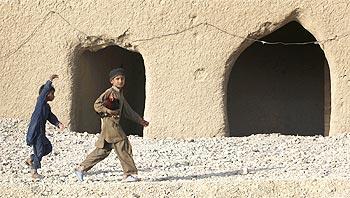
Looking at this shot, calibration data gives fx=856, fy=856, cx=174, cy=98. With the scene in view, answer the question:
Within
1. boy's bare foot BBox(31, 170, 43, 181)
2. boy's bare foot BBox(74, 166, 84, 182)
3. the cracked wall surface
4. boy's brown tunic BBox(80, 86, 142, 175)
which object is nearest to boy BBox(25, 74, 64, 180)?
boy's bare foot BBox(31, 170, 43, 181)

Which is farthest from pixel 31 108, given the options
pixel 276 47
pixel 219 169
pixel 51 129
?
pixel 276 47

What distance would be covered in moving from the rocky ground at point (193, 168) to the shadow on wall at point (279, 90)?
3.86 metres

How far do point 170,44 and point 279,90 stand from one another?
3.94 m

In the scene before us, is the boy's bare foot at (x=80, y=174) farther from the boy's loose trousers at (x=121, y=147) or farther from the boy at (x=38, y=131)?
the boy at (x=38, y=131)

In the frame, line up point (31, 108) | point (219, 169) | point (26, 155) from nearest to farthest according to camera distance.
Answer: point (219, 169), point (26, 155), point (31, 108)

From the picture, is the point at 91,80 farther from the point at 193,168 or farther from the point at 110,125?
the point at 110,125

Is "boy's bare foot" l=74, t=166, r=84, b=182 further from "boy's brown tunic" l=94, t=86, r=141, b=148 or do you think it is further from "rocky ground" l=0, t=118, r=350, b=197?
"boy's brown tunic" l=94, t=86, r=141, b=148

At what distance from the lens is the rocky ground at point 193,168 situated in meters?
A: 8.22

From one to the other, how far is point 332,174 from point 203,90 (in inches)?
141

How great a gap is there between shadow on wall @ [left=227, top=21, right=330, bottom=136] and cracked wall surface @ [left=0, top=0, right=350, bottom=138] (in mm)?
3301

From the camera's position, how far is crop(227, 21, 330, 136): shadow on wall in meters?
15.4

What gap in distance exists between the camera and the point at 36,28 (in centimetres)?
1245

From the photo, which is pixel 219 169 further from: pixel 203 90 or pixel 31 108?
pixel 31 108

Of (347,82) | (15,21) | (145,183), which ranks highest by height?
(15,21)
